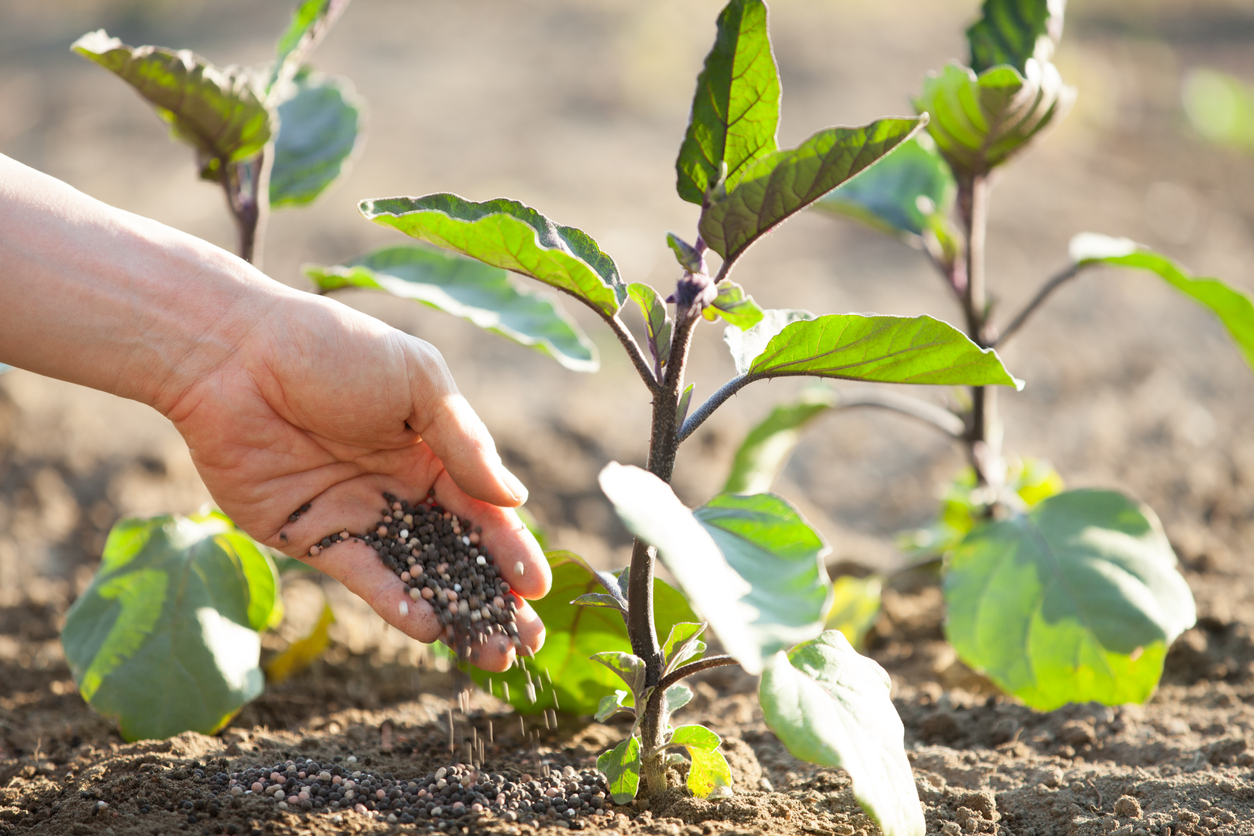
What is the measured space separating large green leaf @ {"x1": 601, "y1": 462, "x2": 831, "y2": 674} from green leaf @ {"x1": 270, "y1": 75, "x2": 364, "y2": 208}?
129 cm

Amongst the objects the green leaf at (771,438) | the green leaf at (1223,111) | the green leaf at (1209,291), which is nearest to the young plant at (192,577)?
the green leaf at (771,438)

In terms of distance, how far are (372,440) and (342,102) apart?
0.97m

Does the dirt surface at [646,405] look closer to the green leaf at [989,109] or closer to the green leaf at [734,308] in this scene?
the green leaf at [734,308]

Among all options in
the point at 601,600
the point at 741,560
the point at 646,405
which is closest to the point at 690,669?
the point at 601,600

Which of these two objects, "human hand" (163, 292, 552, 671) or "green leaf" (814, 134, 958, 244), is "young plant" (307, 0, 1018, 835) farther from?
"green leaf" (814, 134, 958, 244)

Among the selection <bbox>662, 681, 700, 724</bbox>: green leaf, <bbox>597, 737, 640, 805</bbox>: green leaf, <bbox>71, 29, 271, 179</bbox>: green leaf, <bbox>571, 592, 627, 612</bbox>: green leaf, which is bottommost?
<bbox>597, 737, 640, 805</bbox>: green leaf

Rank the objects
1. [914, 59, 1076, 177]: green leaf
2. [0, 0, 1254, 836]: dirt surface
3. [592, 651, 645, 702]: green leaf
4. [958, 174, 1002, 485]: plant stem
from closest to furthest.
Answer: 1. [592, 651, 645, 702]: green leaf
2. [0, 0, 1254, 836]: dirt surface
3. [914, 59, 1076, 177]: green leaf
4. [958, 174, 1002, 485]: plant stem

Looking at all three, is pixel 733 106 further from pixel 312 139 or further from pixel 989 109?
pixel 312 139

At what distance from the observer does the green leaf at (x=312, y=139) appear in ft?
6.68

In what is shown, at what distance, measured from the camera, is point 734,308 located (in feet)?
4.32

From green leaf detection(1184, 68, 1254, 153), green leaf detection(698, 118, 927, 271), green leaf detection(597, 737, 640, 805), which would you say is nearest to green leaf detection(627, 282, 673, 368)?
green leaf detection(698, 118, 927, 271)

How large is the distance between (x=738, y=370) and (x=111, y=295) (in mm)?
1044

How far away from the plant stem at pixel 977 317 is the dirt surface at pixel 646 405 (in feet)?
1.61

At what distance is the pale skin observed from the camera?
58.6 inches
